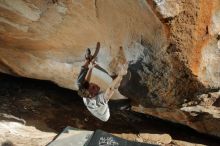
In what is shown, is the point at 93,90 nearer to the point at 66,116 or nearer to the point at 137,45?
the point at 137,45

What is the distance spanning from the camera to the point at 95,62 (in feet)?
9.62

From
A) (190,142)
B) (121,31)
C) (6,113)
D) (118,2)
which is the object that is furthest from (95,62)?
(190,142)

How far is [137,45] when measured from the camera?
106 inches

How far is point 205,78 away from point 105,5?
0.89 metres

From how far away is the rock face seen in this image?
2488mm

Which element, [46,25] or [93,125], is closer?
[46,25]

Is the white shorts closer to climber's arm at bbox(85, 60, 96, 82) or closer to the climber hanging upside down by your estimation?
the climber hanging upside down

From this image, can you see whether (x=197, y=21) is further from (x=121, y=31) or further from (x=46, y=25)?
(x=46, y=25)

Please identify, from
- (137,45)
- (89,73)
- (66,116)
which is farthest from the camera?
(66,116)

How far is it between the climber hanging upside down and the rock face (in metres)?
0.08

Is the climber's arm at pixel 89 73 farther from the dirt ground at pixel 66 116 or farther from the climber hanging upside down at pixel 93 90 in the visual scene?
the dirt ground at pixel 66 116

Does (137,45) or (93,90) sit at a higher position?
(137,45)

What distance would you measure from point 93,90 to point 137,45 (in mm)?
452

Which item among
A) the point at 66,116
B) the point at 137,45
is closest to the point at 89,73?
the point at 137,45
